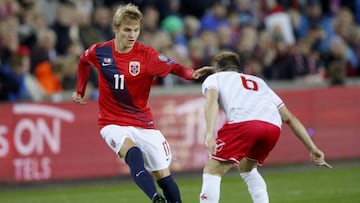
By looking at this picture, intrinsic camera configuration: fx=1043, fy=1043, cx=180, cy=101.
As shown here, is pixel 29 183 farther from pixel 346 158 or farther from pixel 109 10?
pixel 346 158

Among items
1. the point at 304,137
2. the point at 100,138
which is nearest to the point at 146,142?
the point at 304,137

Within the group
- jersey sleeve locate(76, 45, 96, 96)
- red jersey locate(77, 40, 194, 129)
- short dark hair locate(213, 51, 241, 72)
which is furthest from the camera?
jersey sleeve locate(76, 45, 96, 96)

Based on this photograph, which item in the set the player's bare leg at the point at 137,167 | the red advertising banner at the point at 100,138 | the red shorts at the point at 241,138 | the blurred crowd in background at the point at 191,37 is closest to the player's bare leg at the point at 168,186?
the player's bare leg at the point at 137,167

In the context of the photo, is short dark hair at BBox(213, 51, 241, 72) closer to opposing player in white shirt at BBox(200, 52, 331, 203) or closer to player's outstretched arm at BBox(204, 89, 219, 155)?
opposing player in white shirt at BBox(200, 52, 331, 203)

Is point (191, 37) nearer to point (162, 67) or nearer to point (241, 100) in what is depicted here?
point (162, 67)

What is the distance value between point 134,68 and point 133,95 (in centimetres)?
28

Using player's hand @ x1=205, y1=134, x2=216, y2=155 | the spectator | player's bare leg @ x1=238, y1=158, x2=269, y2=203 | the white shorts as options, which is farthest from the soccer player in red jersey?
the spectator

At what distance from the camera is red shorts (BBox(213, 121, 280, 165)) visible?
10.2m

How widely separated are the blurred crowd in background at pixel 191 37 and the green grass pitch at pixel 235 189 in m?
1.69

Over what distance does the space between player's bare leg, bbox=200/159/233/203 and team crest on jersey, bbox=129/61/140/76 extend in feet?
4.12

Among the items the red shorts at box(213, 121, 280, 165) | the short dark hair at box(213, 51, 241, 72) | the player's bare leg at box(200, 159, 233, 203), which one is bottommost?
the player's bare leg at box(200, 159, 233, 203)

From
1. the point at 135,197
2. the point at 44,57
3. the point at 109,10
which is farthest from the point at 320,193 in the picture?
the point at 109,10

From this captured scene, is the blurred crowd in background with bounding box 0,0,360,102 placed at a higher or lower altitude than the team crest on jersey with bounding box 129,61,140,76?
lower

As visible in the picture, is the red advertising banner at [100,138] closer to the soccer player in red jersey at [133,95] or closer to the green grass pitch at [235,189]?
the green grass pitch at [235,189]
